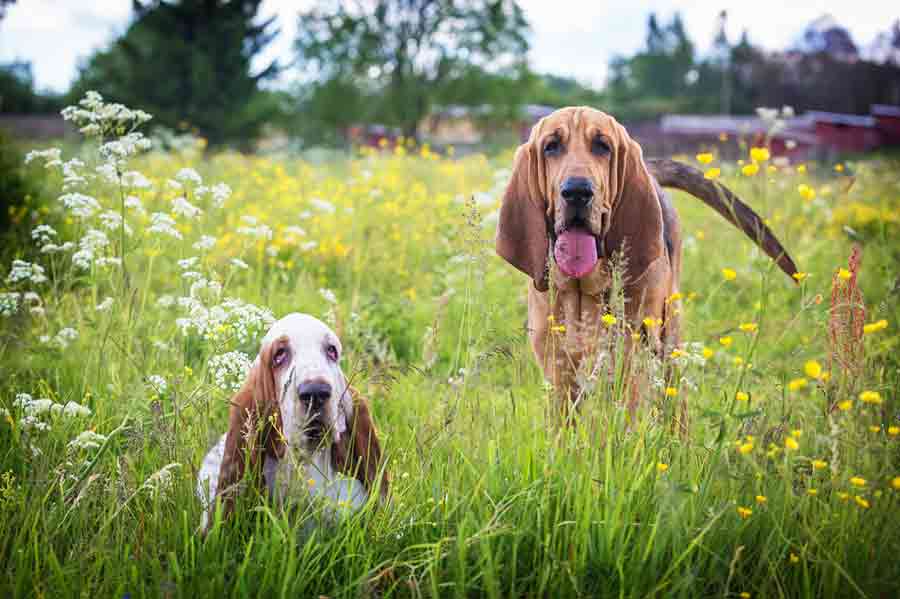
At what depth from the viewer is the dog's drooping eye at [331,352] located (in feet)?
8.59

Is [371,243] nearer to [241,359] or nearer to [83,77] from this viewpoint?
[241,359]

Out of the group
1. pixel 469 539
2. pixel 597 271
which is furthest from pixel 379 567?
pixel 597 271

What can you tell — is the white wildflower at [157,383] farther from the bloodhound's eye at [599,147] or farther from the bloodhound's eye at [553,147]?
the bloodhound's eye at [599,147]

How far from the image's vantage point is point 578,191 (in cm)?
281

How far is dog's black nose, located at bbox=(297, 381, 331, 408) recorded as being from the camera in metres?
2.36

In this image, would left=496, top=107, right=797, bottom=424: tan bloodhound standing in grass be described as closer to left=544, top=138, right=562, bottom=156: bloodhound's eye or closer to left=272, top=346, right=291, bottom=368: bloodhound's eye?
left=544, top=138, right=562, bottom=156: bloodhound's eye

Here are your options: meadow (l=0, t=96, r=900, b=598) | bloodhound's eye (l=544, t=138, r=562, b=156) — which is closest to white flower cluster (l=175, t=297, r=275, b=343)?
meadow (l=0, t=96, r=900, b=598)

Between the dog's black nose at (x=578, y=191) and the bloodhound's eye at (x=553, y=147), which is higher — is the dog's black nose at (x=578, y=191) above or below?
below

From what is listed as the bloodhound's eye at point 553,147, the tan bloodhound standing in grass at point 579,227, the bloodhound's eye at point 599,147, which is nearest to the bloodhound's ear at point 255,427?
the tan bloodhound standing in grass at point 579,227

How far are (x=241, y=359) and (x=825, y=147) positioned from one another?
120ft

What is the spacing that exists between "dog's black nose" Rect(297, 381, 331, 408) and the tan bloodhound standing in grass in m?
0.92

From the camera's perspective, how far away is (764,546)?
202 cm

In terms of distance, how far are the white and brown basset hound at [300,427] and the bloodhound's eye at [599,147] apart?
4.22 ft

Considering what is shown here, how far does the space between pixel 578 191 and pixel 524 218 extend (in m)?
0.39
